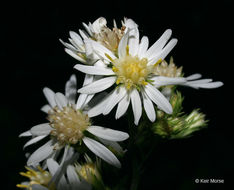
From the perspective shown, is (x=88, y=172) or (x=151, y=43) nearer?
(x=88, y=172)

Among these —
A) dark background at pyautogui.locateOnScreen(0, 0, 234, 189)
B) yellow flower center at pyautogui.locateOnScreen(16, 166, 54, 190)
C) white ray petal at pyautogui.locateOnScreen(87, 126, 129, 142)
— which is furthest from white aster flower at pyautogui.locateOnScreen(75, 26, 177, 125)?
dark background at pyautogui.locateOnScreen(0, 0, 234, 189)

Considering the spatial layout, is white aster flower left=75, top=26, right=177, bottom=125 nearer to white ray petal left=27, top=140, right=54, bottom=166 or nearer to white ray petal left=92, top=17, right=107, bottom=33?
white ray petal left=92, top=17, right=107, bottom=33

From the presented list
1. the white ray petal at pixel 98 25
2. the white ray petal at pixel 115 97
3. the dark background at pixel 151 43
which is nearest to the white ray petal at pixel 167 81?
the white ray petal at pixel 115 97

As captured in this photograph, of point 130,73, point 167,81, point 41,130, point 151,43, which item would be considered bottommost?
point 41,130

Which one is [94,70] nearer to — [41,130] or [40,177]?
[41,130]

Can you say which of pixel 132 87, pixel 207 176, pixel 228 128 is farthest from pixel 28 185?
pixel 228 128

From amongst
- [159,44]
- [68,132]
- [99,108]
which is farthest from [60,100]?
[159,44]
